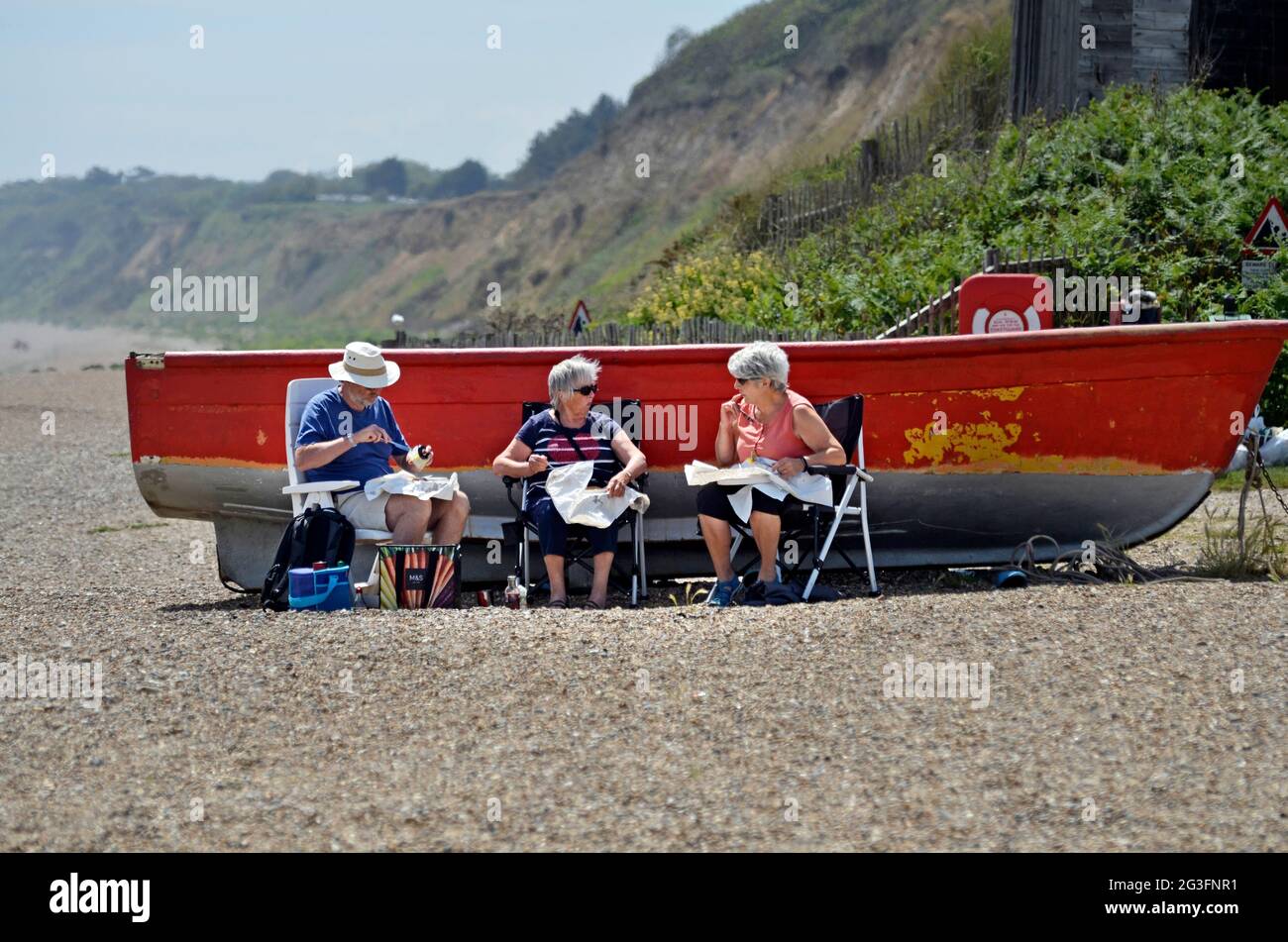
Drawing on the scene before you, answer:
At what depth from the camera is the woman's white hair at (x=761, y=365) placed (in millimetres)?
7328

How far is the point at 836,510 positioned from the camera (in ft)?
24.0

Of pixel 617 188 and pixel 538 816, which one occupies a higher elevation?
pixel 617 188

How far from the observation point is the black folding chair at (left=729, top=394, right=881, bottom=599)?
285 inches

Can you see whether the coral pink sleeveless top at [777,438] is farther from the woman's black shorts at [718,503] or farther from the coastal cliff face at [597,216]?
the coastal cliff face at [597,216]

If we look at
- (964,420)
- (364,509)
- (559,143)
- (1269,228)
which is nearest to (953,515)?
(964,420)

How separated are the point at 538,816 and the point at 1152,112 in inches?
645

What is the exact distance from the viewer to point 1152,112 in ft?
60.2

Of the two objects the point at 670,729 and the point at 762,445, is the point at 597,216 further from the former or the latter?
the point at 670,729

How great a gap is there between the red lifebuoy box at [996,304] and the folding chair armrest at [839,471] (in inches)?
58.7

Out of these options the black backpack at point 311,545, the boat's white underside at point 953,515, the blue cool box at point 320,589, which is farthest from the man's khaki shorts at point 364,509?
the boat's white underside at point 953,515

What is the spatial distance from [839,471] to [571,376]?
1.41m

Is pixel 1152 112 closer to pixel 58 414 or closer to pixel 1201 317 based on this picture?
pixel 1201 317
